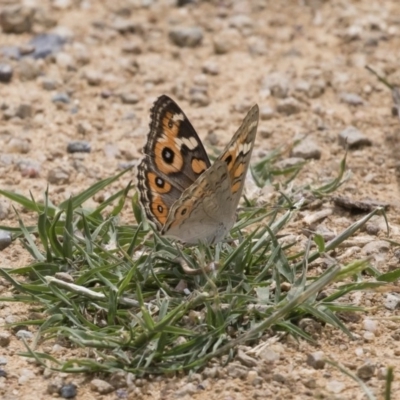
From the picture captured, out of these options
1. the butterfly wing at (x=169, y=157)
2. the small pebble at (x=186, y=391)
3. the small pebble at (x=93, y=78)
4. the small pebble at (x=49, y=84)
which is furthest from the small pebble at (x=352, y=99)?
the small pebble at (x=186, y=391)

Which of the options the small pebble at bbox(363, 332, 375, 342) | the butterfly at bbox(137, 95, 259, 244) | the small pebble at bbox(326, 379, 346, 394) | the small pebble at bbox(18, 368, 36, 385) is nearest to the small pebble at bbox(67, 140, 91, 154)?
the butterfly at bbox(137, 95, 259, 244)

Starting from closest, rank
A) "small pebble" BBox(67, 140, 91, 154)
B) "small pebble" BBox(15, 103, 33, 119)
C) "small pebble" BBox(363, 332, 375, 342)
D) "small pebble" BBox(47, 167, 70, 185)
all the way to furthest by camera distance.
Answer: "small pebble" BBox(363, 332, 375, 342)
"small pebble" BBox(47, 167, 70, 185)
"small pebble" BBox(67, 140, 91, 154)
"small pebble" BBox(15, 103, 33, 119)

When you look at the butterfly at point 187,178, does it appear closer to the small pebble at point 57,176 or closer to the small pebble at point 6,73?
the small pebble at point 57,176

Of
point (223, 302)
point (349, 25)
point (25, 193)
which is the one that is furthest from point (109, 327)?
point (349, 25)

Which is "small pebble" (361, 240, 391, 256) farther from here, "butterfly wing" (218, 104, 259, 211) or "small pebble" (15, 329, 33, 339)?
"small pebble" (15, 329, 33, 339)

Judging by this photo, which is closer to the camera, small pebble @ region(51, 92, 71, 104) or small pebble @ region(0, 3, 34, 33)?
small pebble @ region(51, 92, 71, 104)

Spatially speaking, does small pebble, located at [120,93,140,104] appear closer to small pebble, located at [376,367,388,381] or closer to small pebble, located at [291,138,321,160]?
small pebble, located at [291,138,321,160]

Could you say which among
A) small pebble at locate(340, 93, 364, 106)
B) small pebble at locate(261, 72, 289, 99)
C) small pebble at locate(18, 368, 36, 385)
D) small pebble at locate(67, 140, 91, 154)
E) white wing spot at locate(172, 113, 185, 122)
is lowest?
small pebble at locate(18, 368, 36, 385)

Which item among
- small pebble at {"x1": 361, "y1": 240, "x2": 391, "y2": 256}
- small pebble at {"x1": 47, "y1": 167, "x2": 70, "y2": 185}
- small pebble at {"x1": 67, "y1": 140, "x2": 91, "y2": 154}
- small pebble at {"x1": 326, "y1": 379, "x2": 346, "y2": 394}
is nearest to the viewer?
small pebble at {"x1": 326, "y1": 379, "x2": 346, "y2": 394}

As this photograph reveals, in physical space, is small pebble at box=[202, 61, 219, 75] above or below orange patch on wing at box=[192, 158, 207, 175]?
above
